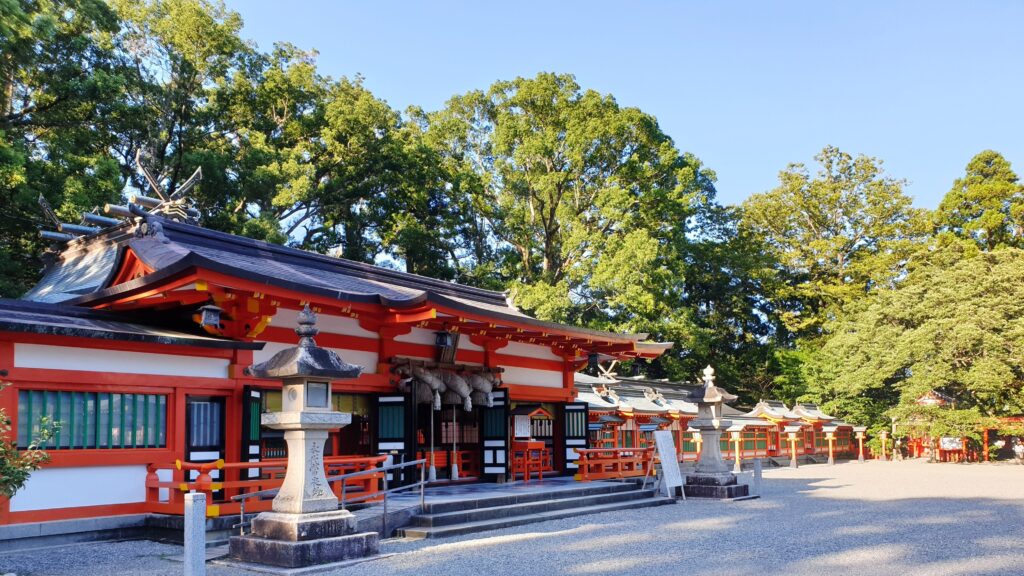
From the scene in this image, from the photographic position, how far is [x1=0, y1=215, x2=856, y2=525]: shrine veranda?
9.07m

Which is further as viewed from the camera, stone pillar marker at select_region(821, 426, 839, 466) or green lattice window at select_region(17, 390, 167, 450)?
stone pillar marker at select_region(821, 426, 839, 466)

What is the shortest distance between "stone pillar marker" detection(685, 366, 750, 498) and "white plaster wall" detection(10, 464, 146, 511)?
948 centimetres

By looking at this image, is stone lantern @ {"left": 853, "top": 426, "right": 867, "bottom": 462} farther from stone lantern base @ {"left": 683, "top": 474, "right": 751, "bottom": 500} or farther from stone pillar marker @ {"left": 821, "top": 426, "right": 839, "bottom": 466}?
stone lantern base @ {"left": 683, "top": 474, "right": 751, "bottom": 500}

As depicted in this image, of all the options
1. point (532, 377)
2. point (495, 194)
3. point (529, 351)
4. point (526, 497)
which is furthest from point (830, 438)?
point (526, 497)

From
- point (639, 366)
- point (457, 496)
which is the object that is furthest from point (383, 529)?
point (639, 366)

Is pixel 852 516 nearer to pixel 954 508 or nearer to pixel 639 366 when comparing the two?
pixel 954 508

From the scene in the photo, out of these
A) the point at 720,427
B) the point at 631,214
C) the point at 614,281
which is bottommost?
the point at 720,427

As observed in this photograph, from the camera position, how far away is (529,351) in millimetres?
16422

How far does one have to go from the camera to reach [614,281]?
2673 centimetres

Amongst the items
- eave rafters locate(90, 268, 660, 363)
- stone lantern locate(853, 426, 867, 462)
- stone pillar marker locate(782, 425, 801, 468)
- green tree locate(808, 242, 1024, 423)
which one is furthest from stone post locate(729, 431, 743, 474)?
eave rafters locate(90, 268, 660, 363)

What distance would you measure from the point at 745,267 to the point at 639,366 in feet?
21.8

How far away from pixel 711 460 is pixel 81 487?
412 inches

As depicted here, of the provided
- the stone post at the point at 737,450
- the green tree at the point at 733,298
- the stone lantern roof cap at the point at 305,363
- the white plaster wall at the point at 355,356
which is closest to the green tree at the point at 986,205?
the green tree at the point at 733,298

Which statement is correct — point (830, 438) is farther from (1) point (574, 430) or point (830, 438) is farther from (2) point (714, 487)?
(2) point (714, 487)
